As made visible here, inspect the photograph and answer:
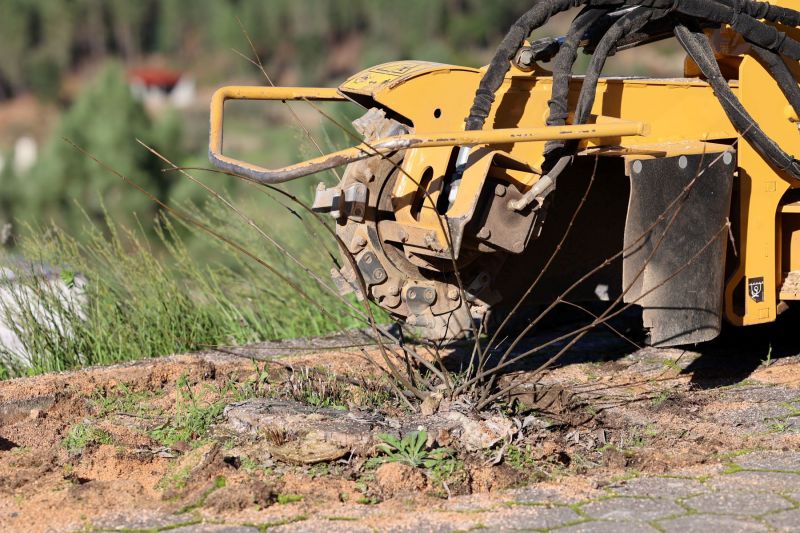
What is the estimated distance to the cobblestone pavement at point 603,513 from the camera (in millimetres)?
3461

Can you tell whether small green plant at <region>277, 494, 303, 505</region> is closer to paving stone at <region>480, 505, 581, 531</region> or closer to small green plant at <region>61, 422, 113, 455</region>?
paving stone at <region>480, 505, 581, 531</region>

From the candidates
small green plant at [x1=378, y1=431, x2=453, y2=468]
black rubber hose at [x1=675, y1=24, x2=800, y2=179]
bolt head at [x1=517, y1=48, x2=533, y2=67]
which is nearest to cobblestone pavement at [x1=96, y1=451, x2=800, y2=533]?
small green plant at [x1=378, y1=431, x2=453, y2=468]

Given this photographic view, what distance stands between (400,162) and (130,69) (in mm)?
85016

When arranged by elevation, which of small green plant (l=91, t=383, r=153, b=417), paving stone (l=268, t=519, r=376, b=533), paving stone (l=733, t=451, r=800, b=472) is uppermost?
small green plant (l=91, t=383, r=153, b=417)

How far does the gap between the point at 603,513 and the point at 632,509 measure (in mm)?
104

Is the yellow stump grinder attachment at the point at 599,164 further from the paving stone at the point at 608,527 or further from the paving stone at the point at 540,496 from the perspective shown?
the paving stone at the point at 608,527

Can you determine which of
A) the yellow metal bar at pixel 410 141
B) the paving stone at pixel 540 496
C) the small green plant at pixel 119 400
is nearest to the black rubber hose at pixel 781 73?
the yellow metal bar at pixel 410 141

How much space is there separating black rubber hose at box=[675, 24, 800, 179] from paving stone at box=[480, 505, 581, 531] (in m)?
2.02

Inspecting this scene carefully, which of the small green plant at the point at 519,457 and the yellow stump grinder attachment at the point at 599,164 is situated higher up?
the yellow stump grinder attachment at the point at 599,164

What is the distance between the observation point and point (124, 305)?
6461mm

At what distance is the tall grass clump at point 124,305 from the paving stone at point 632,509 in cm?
264

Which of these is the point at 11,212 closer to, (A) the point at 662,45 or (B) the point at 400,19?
(A) the point at 662,45

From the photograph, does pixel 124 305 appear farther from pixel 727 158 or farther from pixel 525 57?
pixel 727 158

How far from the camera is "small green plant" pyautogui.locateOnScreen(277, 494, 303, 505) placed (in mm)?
3705
